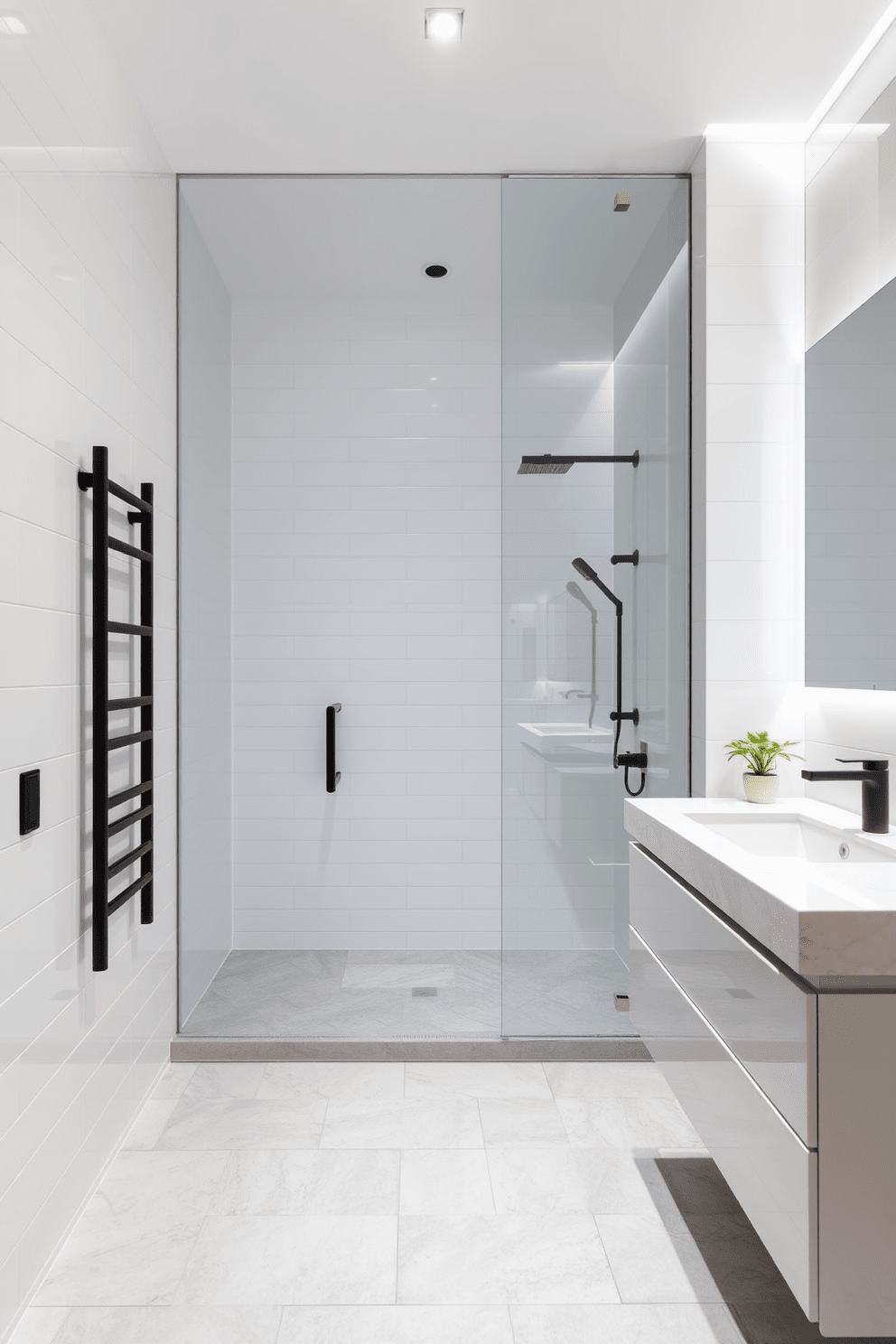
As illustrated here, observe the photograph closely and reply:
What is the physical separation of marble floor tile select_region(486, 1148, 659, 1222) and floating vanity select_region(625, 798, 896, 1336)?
1.25 feet

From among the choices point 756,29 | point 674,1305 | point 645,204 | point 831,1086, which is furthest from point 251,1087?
point 756,29

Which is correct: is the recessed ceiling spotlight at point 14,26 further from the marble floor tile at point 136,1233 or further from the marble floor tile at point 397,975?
the marble floor tile at point 397,975

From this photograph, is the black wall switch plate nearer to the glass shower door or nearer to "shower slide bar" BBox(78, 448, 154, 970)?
"shower slide bar" BBox(78, 448, 154, 970)

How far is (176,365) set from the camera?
2.85m

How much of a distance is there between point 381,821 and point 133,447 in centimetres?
199

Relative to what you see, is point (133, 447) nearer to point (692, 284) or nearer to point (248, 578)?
point (248, 578)

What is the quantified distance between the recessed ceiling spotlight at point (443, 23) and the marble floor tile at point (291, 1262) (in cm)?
278

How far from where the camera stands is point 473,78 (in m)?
2.30

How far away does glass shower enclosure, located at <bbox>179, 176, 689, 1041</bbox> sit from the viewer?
271 cm

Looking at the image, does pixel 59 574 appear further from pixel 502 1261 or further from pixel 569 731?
pixel 502 1261

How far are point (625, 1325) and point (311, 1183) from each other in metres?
0.81

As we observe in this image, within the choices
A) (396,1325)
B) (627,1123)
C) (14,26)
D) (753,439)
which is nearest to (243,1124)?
(396,1325)

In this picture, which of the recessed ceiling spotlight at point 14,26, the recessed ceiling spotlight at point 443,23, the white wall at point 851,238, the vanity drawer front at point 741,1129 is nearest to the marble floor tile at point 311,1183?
the vanity drawer front at point 741,1129

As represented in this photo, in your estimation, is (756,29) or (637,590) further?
(637,590)
